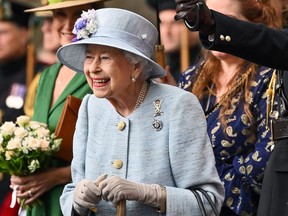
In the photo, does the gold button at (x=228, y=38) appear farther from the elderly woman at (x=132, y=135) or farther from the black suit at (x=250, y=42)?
the elderly woman at (x=132, y=135)

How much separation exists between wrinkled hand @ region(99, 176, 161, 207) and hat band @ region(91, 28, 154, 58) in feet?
2.21

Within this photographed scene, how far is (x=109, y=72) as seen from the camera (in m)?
5.59

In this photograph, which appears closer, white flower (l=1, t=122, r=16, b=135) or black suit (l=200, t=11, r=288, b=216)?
black suit (l=200, t=11, r=288, b=216)

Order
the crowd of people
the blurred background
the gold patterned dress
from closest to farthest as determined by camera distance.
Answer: the crowd of people → the gold patterned dress → the blurred background

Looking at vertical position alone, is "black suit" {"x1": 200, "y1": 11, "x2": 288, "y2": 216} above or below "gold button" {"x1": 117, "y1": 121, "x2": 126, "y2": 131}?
above

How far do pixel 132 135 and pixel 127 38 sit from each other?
1.54ft

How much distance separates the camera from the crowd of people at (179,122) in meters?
5.34

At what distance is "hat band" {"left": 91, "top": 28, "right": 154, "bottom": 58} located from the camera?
18.5ft

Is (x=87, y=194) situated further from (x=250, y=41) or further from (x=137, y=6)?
(x=137, y=6)

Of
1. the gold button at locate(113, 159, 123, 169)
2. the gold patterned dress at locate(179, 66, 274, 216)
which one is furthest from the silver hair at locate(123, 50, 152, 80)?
the gold patterned dress at locate(179, 66, 274, 216)

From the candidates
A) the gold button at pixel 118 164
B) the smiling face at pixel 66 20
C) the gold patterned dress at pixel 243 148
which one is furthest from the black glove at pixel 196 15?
the smiling face at pixel 66 20

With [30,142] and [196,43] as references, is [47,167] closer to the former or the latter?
[30,142]

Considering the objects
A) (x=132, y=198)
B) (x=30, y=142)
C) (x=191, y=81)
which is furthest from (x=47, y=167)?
(x=132, y=198)

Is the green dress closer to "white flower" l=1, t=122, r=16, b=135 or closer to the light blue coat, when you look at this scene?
"white flower" l=1, t=122, r=16, b=135
